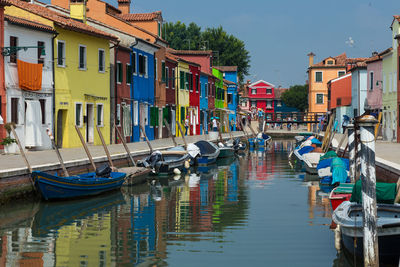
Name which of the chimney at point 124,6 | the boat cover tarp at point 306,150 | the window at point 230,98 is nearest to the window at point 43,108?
the boat cover tarp at point 306,150

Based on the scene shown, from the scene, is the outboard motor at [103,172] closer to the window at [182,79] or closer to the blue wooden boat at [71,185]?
the blue wooden boat at [71,185]

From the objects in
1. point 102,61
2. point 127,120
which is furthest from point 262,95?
point 102,61

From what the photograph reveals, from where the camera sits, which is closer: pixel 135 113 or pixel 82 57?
pixel 82 57

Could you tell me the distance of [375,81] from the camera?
51.2 metres

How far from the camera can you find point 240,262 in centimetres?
1242

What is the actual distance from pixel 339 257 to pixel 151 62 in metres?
33.6

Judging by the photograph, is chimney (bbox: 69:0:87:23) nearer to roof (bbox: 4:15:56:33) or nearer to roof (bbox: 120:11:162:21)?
roof (bbox: 4:15:56:33)

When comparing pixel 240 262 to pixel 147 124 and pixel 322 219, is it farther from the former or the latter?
pixel 147 124

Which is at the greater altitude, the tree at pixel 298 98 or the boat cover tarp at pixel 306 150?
the tree at pixel 298 98

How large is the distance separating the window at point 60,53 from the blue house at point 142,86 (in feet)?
29.0

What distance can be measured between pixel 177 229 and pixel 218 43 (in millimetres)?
75310

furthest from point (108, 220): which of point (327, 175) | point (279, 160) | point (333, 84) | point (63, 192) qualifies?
point (333, 84)

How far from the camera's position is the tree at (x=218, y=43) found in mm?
89938

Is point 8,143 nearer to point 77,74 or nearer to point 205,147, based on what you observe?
point 77,74
